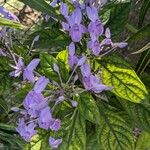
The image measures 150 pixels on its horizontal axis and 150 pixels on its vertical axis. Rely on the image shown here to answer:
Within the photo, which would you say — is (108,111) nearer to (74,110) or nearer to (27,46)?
(74,110)

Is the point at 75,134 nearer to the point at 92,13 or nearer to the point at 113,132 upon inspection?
the point at 113,132

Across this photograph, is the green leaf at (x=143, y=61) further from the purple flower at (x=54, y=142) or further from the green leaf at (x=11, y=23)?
the green leaf at (x=11, y=23)

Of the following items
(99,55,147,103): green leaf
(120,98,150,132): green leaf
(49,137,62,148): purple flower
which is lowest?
(49,137,62,148): purple flower

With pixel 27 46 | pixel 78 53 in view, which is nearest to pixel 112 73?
pixel 78 53

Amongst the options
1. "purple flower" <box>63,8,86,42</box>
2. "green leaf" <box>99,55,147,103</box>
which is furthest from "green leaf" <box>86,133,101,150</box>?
"purple flower" <box>63,8,86,42</box>

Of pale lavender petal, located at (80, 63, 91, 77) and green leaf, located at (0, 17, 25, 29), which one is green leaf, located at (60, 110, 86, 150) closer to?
pale lavender petal, located at (80, 63, 91, 77)

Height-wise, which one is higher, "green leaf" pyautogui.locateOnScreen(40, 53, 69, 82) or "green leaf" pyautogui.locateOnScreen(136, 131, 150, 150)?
"green leaf" pyautogui.locateOnScreen(40, 53, 69, 82)

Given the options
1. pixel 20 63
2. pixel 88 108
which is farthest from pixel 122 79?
Answer: pixel 20 63
